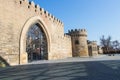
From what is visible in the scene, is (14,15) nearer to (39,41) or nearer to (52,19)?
(39,41)

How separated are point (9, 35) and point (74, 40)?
1996 centimetres

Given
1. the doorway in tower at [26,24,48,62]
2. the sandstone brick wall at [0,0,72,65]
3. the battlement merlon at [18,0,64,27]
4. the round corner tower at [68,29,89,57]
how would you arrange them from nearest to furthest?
the sandstone brick wall at [0,0,72,65]
the battlement merlon at [18,0,64,27]
the doorway in tower at [26,24,48,62]
the round corner tower at [68,29,89,57]

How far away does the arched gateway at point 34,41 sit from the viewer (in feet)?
52.4

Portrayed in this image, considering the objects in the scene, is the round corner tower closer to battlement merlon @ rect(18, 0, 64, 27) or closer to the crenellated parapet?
the crenellated parapet

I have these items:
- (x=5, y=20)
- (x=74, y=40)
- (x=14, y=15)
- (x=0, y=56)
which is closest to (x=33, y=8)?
(x=14, y=15)

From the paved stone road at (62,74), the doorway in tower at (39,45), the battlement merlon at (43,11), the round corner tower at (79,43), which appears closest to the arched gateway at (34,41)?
the doorway in tower at (39,45)

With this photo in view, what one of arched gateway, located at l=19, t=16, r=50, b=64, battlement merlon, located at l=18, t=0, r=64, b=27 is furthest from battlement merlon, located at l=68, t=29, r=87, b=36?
arched gateway, located at l=19, t=16, r=50, b=64

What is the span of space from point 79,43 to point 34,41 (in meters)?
10.5

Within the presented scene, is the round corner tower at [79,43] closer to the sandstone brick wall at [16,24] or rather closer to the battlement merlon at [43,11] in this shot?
the battlement merlon at [43,11]

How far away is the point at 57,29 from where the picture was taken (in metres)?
26.0

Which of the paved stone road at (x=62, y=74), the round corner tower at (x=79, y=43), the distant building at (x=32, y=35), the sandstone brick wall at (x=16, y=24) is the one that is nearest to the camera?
the paved stone road at (x=62, y=74)

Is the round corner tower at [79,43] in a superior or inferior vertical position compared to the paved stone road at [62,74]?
superior

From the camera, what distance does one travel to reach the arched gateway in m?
16.0

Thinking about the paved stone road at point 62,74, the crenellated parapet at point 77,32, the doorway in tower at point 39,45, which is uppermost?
the crenellated parapet at point 77,32
